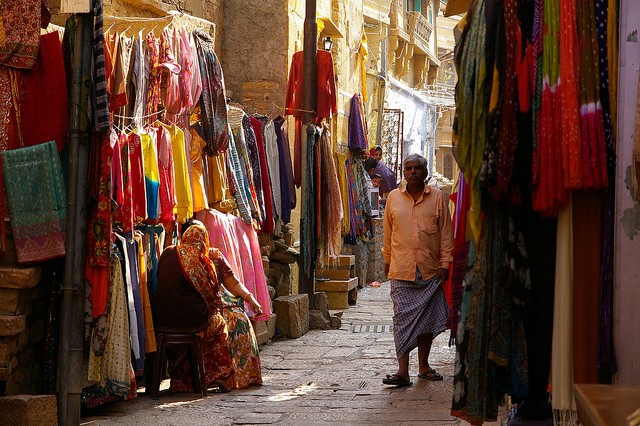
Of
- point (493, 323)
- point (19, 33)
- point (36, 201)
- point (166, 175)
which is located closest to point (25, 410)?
point (36, 201)

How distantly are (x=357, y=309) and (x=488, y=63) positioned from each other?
467 inches

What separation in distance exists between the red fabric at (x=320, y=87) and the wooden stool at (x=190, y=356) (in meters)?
5.58

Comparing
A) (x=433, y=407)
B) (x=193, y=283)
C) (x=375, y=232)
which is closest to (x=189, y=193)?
(x=193, y=283)

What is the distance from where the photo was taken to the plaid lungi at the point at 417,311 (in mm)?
9070

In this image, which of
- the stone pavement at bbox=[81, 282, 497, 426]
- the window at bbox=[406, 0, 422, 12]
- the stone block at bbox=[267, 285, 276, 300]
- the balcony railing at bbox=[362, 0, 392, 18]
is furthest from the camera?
the window at bbox=[406, 0, 422, 12]

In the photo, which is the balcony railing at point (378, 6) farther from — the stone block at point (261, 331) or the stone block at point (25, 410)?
the stone block at point (25, 410)

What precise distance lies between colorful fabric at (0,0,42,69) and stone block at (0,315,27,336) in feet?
5.43

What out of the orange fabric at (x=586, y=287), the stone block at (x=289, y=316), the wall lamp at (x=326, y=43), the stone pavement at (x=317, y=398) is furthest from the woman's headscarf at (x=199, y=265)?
the wall lamp at (x=326, y=43)

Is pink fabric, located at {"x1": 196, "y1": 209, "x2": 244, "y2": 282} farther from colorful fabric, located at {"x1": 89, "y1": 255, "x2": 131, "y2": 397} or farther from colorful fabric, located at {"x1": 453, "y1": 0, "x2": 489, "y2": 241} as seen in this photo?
colorful fabric, located at {"x1": 453, "y1": 0, "x2": 489, "y2": 241}

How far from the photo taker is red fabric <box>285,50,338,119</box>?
14055 millimetres

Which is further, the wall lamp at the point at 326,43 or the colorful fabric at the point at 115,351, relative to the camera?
the wall lamp at the point at 326,43

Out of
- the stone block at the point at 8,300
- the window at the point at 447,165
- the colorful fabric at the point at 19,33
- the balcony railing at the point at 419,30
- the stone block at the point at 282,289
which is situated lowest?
the stone block at the point at 282,289

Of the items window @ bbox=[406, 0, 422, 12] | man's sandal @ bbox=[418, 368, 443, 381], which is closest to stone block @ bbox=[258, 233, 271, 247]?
man's sandal @ bbox=[418, 368, 443, 381]

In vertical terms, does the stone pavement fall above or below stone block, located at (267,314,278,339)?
below
